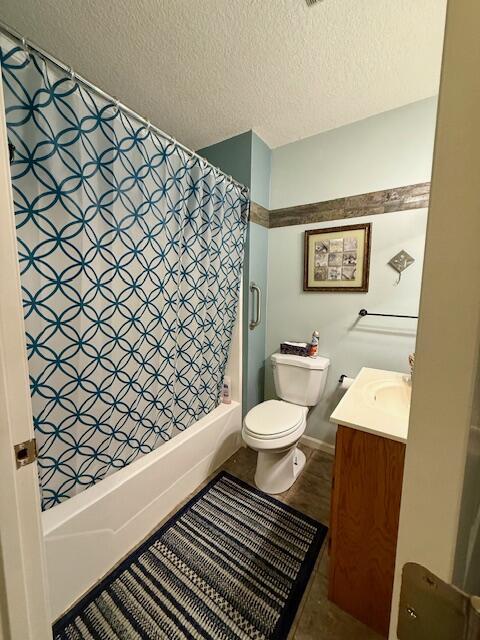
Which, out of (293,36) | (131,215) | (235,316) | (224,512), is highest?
(293,36)

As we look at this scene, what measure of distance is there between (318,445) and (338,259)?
1485mm

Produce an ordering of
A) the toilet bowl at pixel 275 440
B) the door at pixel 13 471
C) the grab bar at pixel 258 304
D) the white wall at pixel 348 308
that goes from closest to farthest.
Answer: the door at pixel 13 471 → the toilet bowl at pixel 275 440 → the white wall at pixel 348 308 → the grab bar at pixel 258 304

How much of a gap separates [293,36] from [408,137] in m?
0.91

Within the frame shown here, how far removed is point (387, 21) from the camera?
3.59 ft

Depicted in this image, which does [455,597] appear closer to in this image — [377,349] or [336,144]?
[377,349]

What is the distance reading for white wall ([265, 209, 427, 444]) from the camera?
5.30 ft

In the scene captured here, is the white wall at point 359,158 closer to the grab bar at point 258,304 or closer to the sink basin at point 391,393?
the grab bar at point 258,304

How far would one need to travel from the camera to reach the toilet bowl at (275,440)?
4.87ft

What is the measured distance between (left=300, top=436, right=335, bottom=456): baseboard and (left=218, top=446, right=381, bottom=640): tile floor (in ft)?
0.28

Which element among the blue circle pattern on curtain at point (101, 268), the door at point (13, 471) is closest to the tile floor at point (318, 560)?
the blue circle pattern on curtain at point (101, 268)

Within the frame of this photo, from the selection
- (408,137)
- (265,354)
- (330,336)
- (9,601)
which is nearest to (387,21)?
(408,137)

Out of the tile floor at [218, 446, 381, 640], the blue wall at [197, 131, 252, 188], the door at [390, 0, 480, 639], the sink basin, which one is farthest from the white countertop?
the blue wall at [197, 131, 252, 188]

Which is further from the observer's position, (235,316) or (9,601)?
(235,316)

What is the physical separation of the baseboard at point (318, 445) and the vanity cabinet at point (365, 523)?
1007mm
